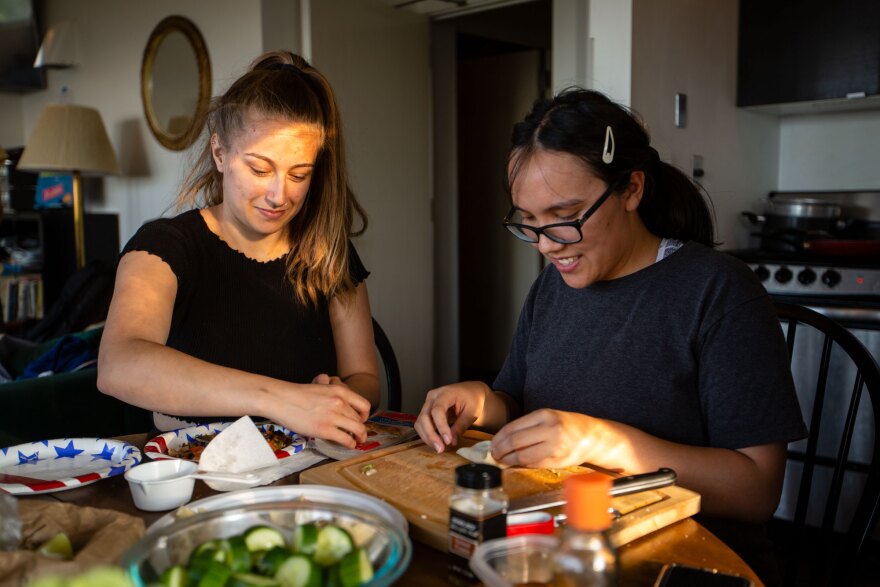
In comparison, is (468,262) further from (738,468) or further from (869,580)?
(738,468)

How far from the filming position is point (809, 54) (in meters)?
3.18

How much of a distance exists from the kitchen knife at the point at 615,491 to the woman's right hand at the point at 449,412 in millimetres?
262

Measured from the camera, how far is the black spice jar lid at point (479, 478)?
75 centimetres

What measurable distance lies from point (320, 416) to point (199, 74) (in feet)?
9.67

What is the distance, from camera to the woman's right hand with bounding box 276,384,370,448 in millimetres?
1206

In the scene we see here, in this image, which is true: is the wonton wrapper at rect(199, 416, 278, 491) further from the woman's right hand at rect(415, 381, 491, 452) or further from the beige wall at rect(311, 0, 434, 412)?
the beige wall at rect(311, 0, 434, 412)

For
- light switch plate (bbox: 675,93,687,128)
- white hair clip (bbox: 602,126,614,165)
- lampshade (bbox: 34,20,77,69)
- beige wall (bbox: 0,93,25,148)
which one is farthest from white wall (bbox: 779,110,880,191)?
beige wall (bbox: 0,93,25,148)

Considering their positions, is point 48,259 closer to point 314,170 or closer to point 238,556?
point 314,170

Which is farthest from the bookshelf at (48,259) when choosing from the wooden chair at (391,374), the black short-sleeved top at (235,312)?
the black short-sleeved top at (235,312)

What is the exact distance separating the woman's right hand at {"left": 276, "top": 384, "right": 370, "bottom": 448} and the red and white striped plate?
0.24 meters

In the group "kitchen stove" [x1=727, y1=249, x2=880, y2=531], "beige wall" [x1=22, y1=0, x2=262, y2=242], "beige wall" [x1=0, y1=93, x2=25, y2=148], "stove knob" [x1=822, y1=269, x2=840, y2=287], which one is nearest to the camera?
"kitchen stove" [x1=727, y1=249, x2=880, y2=531]

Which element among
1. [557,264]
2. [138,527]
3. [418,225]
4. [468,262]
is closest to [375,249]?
[418,225]

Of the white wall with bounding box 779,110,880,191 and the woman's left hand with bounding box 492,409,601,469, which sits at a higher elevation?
the white wall with bounding box 779,110,880,191

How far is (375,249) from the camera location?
371 cm
